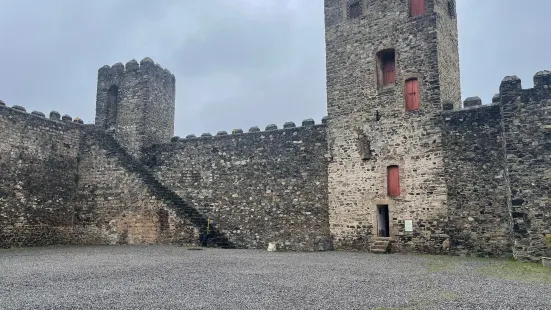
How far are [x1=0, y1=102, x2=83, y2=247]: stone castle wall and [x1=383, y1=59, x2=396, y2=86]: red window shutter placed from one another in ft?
49.3

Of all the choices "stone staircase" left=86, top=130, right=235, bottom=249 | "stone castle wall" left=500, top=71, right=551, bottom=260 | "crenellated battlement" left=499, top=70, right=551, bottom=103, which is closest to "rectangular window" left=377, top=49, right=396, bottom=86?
"crenellated battlement" left=499, top=70, right=551, bottom=103

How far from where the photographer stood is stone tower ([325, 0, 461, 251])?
1675 cm

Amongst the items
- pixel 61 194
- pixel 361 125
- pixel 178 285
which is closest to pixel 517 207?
pixel 361 125

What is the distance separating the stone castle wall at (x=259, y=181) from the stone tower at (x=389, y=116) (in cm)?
81

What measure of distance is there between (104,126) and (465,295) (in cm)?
2053

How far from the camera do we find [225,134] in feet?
70.6

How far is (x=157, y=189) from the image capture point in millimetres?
21281

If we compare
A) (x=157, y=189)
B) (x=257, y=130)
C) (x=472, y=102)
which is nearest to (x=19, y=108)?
(x=157, y=189)

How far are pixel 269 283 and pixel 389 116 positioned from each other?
10.3 m

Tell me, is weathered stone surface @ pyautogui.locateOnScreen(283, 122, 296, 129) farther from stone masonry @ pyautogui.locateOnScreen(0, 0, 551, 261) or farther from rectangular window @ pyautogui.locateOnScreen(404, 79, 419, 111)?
rectangular window @ pyautogui.locateOnScreen(404, 79, 419, 111)

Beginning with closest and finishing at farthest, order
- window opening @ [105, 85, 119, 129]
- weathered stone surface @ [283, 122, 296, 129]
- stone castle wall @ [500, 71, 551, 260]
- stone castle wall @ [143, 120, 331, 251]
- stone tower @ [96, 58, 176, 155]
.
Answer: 1. stone castle wall @ [500, 71, 551, 260]
2. stone castle wall @ [143, 120, 331, 251]
3. weathered stone surface @ [283, 122, 296, 129]
4. stone tower @ [96, 58, 176, 155]
5. window opening @ [105, 85, 119, 129]

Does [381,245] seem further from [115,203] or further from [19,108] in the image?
[19,108]

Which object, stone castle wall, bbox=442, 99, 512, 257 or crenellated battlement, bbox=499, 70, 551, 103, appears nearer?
crenellated battlement, bbox=499, 70, 551, 103

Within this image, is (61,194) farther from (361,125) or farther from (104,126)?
(361,125)
